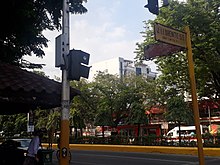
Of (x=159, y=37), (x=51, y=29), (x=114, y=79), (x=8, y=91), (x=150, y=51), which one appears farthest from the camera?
(x=114, y=79)

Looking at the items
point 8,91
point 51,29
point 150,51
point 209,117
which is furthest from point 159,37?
point 209,117

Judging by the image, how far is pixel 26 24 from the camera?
7.78 m

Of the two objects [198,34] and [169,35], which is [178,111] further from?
[169,35]

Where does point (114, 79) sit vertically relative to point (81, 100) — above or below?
above

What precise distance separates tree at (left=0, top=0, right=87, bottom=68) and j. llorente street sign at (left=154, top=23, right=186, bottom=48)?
9.54 feet

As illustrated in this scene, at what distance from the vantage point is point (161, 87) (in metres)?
26.9

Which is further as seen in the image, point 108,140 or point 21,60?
point 108,140

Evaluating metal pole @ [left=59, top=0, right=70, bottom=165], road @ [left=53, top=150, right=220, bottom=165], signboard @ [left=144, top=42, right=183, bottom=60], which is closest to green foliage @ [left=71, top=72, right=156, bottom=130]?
road @ [left=53, top=150, right=220, bottom=165]

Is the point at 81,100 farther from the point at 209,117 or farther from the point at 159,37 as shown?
the point at 159,37

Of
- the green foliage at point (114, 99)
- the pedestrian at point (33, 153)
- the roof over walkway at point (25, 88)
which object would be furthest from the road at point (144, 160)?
the green foliage at point (114, 99)

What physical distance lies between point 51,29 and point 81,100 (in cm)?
2658

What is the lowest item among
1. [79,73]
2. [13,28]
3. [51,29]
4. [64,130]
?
[64,130]

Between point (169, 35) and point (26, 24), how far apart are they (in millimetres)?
3590

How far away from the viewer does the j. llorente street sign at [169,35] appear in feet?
20.4
